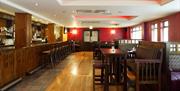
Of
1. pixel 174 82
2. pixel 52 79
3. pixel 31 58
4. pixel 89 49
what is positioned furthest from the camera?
pixel 89 49

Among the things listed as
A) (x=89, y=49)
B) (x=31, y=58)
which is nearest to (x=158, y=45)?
(x=31, y=58)

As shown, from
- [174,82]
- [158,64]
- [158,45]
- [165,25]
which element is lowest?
[174,82]

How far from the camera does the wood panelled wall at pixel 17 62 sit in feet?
16.6

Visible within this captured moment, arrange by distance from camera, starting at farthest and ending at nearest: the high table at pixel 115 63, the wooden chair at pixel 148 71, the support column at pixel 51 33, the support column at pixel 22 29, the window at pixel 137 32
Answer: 1. the window at pixel 137 32
2. the support column at pixel 51 33
3. the support column at pixel 22 29
4. the high table at pixel 115 63
5. the wooden chair at pixel 148 71

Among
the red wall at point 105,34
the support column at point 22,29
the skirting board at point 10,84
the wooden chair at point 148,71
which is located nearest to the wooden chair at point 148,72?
the wooden chair at point 148,71

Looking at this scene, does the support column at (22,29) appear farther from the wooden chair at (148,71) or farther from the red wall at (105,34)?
the red wall at (105,34)

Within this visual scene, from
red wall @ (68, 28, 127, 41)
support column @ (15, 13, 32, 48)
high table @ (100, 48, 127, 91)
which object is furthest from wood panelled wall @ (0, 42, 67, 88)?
red wall @ (68, 28, 127, 41)

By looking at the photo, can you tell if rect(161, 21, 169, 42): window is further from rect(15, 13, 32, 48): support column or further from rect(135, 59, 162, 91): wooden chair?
rect(15, 13, 32, 48): support column

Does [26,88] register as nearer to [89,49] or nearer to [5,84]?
[5,84]

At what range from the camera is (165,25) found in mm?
10523

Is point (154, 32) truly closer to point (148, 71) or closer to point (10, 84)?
point (148, 71)

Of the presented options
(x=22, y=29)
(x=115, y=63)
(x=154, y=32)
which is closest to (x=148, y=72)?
(x=115, y=63)

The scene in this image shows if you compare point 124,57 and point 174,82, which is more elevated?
point 124,57

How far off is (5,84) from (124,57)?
118 inches
